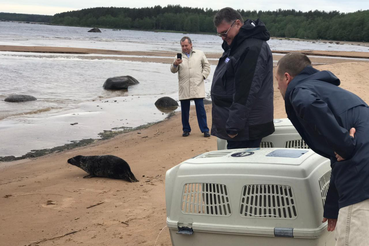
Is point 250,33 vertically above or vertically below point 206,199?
above

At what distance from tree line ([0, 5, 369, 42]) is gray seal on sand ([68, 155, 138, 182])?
400 feet

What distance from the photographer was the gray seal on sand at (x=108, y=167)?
701 centimetres

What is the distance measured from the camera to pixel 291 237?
3.28m

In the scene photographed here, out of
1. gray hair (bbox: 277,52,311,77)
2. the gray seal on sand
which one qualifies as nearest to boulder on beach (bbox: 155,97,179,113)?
the gray seal on sand

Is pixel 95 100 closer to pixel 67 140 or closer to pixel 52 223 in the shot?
pixel 67 140

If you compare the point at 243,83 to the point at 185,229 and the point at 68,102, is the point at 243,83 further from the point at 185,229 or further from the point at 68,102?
the point at 68,102

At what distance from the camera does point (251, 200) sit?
340 cm

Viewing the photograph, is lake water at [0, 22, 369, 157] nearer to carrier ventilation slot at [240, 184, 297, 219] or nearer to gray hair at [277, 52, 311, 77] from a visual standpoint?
carrier ventilation slot at [240, 184, 297, 219]

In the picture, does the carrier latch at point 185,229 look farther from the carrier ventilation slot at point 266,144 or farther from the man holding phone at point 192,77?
the man holding phone at point 192,77

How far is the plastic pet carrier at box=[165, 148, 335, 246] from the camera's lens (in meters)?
3.28

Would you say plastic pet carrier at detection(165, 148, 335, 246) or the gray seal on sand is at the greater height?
plastic pet carrier at detection(165, 148, 335, 246)

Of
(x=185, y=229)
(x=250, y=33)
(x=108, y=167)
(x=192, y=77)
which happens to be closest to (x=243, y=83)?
(x=250, y=33)

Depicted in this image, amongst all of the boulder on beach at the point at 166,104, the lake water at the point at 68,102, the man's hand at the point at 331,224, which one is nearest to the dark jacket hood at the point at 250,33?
the man's hand at the point at 331,224

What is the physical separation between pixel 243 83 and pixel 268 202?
4.50 ft
